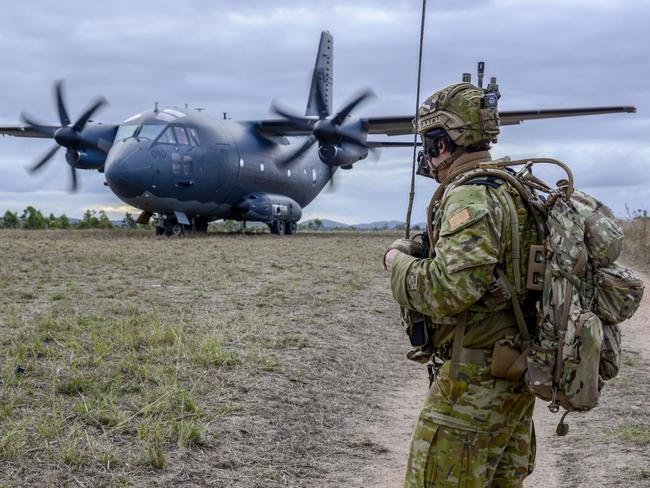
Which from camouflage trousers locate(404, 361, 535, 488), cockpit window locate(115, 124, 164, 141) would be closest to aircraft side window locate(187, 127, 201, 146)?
cockpit window locate(115, 124, 164, 141)

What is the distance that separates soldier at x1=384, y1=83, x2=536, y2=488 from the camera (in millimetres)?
3012

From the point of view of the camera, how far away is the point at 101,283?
11719mm

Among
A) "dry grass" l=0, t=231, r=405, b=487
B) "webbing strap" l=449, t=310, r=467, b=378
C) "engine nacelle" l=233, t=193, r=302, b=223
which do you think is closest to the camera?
"webbing strap" l=449, t=310, r=467, b=378

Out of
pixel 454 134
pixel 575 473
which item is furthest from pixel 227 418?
pixel 454 134

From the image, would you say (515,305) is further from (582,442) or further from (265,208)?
(265,208)

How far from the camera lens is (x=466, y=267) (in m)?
2.97

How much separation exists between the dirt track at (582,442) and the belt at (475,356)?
237 centimetres

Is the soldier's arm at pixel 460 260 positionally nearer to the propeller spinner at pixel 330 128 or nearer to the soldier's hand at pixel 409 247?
the soldier's hand at pixel 409 247

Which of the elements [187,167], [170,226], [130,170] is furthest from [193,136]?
[170,226]

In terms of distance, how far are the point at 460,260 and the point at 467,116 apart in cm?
72

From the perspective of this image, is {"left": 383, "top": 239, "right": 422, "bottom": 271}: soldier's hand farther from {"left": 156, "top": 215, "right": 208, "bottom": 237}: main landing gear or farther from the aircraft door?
{"left": 156, "top": 215, "right": 208, "bottom": 237}: main landing gear

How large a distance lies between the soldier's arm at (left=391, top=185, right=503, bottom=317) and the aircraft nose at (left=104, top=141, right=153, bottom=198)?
21228 mm

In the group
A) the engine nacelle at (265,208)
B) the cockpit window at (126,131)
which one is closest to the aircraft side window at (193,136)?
the cockpit window at (126,131)

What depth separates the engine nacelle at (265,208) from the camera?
2783 cm
